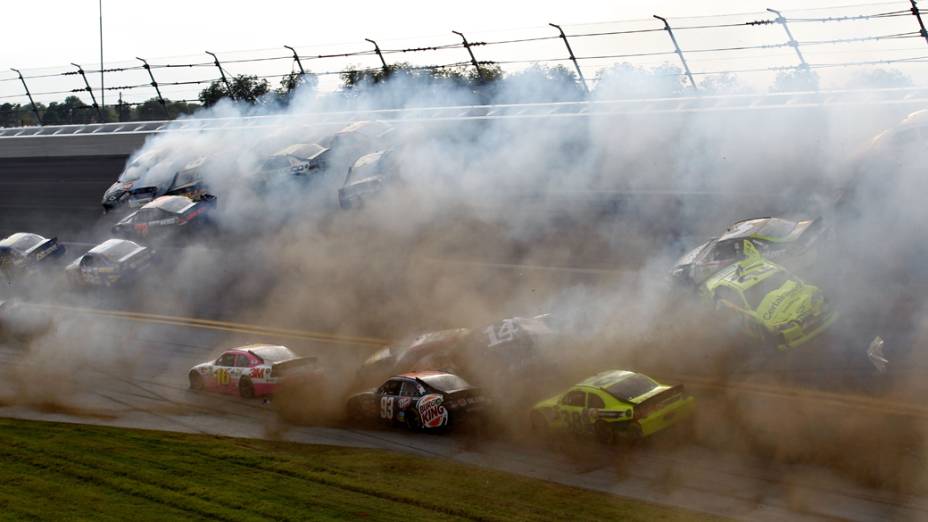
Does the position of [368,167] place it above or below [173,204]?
below

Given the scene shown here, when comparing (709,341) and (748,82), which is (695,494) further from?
(748,82)

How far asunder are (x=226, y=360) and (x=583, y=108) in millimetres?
12730

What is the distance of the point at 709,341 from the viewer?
1683cm

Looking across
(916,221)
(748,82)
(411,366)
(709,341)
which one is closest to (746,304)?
(709,341)

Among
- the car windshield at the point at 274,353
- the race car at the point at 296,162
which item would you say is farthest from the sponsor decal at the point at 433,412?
the race car at the point at 296,162

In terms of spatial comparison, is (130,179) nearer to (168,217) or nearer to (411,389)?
(168,217)

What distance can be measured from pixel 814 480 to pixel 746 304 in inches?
177

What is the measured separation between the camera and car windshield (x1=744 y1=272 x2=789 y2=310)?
16.2m

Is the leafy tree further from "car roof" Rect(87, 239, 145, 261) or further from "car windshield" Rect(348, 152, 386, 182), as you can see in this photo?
"car roof" Rect(87, 239, 145, 261)

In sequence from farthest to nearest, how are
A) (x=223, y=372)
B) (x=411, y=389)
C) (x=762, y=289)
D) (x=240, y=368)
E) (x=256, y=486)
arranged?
(x=223, y=372)
(x=240, y=368)
(x=762, y=289)
(x=411, y=389)
(x=256, y=486)

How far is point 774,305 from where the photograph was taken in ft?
52.4

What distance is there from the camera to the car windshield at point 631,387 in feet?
46.0

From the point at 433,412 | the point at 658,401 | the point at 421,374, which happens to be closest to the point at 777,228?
the point at 658,401

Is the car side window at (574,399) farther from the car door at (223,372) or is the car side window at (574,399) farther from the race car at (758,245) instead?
the car door at (223,372)
